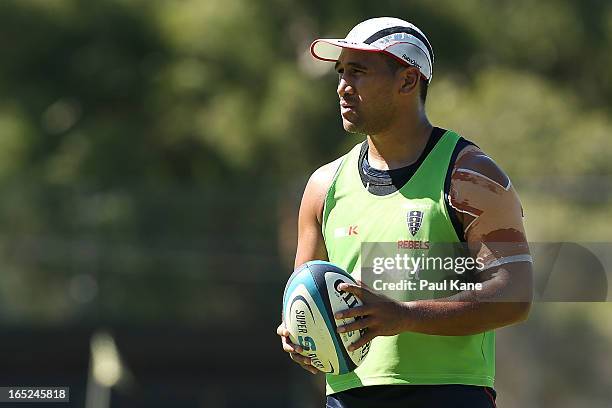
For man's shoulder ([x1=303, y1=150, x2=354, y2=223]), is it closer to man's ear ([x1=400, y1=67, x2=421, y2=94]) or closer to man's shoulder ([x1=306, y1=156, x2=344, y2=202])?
man's shoulder ([x1=306, y1=156, x2=344, y2=202])

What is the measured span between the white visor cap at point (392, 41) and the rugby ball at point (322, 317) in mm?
854

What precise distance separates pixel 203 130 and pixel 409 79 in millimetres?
15157

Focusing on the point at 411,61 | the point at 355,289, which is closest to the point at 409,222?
the point at 355,289

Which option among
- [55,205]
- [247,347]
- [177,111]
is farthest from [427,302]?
[177,111]

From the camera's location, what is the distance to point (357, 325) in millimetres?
4004

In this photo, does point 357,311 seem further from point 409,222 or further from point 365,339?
point 409,222

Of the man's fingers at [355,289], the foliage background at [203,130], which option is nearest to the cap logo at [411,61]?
the man's fingers at [355,289]

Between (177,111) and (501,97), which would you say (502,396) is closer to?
(501,97)

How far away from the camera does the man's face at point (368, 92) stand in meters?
4.50

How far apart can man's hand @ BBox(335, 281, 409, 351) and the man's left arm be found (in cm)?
3

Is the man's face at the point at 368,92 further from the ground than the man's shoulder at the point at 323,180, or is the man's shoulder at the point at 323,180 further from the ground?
the man's face at the point at 368,92

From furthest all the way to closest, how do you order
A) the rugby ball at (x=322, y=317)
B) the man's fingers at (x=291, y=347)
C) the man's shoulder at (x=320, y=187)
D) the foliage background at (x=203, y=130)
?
1. the foliage background at (x=203, y=130)
2. the man's shoulder at (x=320, y=187)
3. the man's fingers at (x=291, y=347)
4. the rugby ball at (x=322, y=317)

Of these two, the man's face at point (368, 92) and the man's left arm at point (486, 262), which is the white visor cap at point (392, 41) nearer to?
the man's face at point (368, 92)

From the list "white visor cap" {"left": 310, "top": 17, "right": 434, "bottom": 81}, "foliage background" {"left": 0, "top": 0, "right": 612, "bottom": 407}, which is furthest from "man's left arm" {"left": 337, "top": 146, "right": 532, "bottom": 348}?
"foliage background" {"left": 0, "top": 0, "right": 612, "bottom": 407}
